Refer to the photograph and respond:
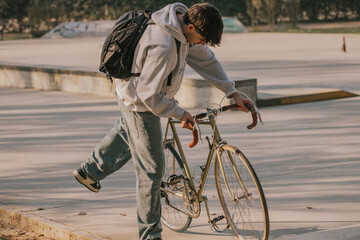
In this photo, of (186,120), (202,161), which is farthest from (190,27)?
(202,161)

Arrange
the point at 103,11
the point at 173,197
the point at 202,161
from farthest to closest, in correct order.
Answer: the point at 103,11, the point at 202,161, the point at 173,197

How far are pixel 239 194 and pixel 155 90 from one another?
0.94 metres

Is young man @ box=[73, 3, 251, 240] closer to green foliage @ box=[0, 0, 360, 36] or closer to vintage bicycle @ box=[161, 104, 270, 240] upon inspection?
vintage bicycle @ box=[161, 104, 270, 240]

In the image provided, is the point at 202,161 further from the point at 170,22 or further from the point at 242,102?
the point at 170,22

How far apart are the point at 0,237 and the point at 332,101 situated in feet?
24.2

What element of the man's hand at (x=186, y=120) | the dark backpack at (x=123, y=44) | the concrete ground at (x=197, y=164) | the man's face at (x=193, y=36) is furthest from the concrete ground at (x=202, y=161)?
the man's face at (x=193, y=36)

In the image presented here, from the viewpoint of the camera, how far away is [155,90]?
4121 mm

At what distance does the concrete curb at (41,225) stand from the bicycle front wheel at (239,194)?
0.96 metres

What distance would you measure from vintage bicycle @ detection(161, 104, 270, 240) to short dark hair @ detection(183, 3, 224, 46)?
481 millimetres

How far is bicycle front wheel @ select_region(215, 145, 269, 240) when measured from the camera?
171 inches

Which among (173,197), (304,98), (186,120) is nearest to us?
(186,120)

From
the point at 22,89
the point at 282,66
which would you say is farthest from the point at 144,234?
the point at 282,66

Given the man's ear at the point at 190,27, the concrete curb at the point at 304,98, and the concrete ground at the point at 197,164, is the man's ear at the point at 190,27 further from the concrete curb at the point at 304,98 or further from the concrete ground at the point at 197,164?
the concrete curb at the point at 304,98

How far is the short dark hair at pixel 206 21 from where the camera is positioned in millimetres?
4102
